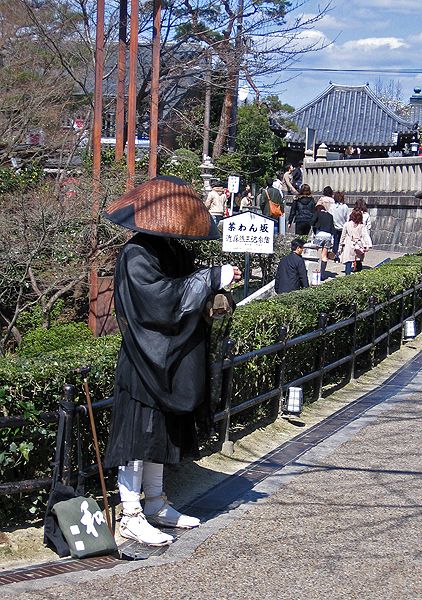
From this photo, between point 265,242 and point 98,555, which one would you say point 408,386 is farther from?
point 98,555

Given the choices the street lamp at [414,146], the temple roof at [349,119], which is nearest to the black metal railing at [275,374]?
the street lamp at [414,146]

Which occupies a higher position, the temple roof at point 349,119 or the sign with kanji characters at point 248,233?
the temple roof at point 349,119

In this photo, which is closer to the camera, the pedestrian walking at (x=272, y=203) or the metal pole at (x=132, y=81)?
the metal pole at (x=132, y=81)

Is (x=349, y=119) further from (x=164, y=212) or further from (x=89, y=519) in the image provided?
(x=89, y=519)

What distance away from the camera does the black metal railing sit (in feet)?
16.4

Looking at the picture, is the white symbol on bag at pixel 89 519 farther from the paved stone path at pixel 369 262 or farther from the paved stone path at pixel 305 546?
the paved stone path at pixel 369 262

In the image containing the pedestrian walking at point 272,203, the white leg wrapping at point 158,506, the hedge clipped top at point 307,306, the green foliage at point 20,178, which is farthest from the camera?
the pedestrian walking at point 272,203

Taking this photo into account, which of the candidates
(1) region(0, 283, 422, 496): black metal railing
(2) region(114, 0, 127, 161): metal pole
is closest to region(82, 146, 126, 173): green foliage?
(2) region(114, 0, 127, 161): metal pole

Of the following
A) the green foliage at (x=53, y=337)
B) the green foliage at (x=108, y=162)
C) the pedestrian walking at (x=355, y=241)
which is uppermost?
the green foliage at (x=108, y=162)

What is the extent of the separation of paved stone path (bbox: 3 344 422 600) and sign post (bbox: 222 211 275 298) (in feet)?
20.8

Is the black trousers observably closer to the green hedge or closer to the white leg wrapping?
the green hedge

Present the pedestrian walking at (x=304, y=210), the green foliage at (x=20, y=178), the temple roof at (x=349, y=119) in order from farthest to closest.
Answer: the temple roof at (x=349, y=119) < the pedestrian walking at (x=304, y=210) < the green foliage at (x=20, y=178)

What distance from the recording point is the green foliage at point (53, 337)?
1384 centimetres

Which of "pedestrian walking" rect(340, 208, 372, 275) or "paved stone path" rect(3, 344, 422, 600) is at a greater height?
"pedestrian walking" rect(340, 208, 372, 275)
